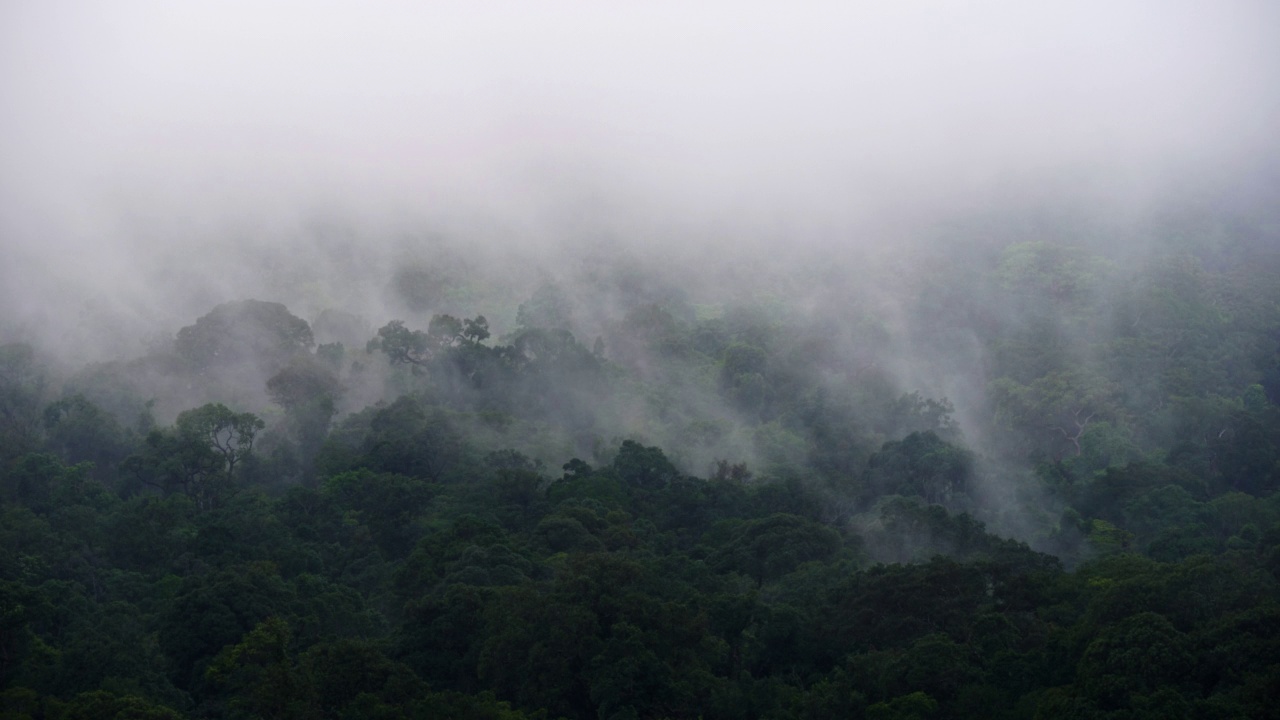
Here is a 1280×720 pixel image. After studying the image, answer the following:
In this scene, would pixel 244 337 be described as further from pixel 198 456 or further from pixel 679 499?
pixel 679 499

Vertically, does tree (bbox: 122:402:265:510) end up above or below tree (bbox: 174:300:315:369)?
below

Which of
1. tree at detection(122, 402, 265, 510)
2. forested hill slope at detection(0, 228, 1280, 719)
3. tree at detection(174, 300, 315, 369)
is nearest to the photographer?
forested hill slope at detection(0, 228, 1280, 719)

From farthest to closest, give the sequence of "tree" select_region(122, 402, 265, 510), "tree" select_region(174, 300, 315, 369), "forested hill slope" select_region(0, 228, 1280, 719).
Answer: "tree" select_region(174, 300, 315, 369)
"tree" select_region(122, 402, 265, 510)
"forested hill slope" select_region(0, 228, 1280, 719)

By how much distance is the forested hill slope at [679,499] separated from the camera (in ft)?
98.3

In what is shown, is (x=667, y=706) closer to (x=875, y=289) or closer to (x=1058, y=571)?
(x=1058, y=571)

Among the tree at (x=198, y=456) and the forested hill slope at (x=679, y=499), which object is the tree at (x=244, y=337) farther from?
the tree at (x=198, y=456)

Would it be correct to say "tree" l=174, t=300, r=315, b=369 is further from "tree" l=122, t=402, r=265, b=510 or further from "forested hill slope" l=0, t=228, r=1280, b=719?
"tree" l=122, t=402, r=265, b=510

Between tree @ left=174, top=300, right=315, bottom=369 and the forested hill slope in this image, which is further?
tree @ left=174, top=300, right=315, bottom=369

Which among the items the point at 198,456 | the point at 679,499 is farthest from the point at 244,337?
the point at 679,499

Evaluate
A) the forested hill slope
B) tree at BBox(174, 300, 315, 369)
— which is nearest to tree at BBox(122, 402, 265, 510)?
the forested hill slope

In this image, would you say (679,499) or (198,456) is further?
(198,456)

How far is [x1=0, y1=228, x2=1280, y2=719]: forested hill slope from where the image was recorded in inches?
1179

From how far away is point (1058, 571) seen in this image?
124 ft

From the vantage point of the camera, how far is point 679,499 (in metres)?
50.2
